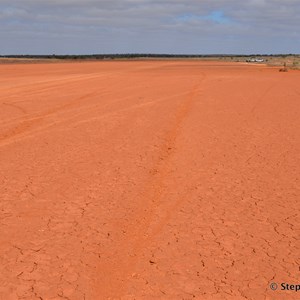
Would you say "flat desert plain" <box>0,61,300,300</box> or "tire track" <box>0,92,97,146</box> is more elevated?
"flat desert plain" <box>0,61,300,300</box>

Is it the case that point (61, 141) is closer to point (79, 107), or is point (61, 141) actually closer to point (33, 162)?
point (33, 162)

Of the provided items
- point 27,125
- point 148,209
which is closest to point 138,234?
point 148,209

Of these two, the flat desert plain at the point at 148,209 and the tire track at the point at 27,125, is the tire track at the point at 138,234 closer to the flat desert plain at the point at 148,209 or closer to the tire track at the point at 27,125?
the flat desert plain at the point at 148,209

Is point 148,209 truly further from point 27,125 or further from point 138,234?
point 27,125

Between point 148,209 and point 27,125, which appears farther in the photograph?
point 27,125

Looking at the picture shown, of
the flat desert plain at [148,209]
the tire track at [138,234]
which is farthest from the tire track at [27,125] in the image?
the tire track at [138,234]

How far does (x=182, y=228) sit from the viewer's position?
5801 mm

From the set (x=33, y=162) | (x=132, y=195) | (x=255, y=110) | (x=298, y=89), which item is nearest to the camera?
(x=132, y=195)

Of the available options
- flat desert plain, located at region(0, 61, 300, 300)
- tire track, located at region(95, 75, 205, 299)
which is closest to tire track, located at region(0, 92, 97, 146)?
flat desert plain, located at region(0, 61, 300, 300)

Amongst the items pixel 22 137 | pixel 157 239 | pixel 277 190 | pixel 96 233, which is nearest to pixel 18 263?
pixel 96 233

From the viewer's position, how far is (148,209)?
644 cm

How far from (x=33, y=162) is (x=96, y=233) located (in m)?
3.66

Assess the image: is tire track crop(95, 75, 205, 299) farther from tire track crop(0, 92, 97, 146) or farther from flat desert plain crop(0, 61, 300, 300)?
tire track crop(0, 92, 97, 146)

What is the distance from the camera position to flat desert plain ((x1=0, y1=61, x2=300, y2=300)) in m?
4.59
